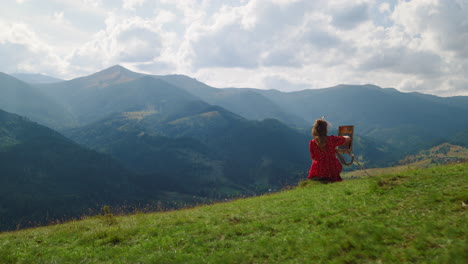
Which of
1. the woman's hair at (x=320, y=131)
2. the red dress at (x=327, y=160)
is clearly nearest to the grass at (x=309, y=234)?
the red dress at (x=327, y=160)

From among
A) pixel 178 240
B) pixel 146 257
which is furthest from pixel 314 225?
pixel 146 257

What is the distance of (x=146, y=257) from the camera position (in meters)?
9.09

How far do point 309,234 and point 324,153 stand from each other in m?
8.08

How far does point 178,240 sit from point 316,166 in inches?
400

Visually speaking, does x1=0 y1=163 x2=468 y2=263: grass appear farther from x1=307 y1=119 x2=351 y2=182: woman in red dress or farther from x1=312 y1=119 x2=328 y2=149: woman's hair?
x1=312 y1=119 x2=328 y2=149: woman's hair

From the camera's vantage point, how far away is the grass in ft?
24.1

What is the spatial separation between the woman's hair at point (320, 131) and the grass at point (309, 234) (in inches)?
100

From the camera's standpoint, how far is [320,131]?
15.4m

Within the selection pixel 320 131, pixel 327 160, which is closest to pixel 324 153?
Answer: pixel 327 160

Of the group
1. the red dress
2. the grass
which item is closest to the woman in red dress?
the red dress

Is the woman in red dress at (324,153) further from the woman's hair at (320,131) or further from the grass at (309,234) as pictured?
the grass at (309,234)

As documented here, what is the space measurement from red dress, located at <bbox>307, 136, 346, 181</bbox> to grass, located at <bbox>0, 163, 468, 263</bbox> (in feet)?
7.96

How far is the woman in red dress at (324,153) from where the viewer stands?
51.0 feet

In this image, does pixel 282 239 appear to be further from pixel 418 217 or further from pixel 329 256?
pixel 418 217
